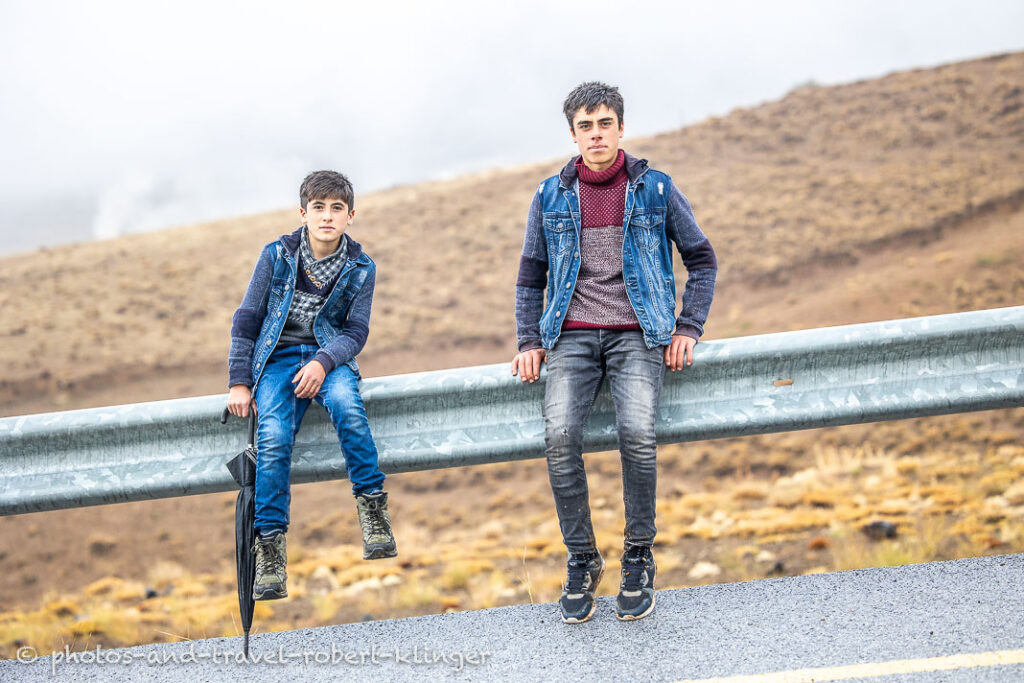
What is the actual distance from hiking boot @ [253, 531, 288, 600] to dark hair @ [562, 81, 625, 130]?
1.86 meters

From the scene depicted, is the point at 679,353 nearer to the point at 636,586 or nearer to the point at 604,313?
the point at 604,313

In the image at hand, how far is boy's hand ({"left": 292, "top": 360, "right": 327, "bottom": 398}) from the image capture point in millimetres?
3131

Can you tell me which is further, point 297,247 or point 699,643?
point 297,247

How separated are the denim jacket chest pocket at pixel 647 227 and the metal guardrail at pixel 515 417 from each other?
0.42 meters

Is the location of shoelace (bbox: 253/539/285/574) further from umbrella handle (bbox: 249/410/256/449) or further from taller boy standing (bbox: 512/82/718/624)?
taller boy standing (bbox: 512/82/718/624)

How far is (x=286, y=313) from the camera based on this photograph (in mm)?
3346

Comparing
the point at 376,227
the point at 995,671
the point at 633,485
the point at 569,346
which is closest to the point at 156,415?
the point at 569,346

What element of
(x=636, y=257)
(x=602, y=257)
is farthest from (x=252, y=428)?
(x=636, y=257)

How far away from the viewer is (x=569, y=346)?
10.4ft

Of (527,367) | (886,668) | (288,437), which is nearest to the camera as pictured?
(886,668)

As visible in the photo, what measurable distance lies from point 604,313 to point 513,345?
2002 centimetres

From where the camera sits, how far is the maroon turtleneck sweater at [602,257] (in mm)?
3209

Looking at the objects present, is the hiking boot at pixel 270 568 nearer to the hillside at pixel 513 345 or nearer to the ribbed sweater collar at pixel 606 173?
the hillside at pixel 513 345

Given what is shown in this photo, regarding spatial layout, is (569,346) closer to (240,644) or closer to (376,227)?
(240,644)
